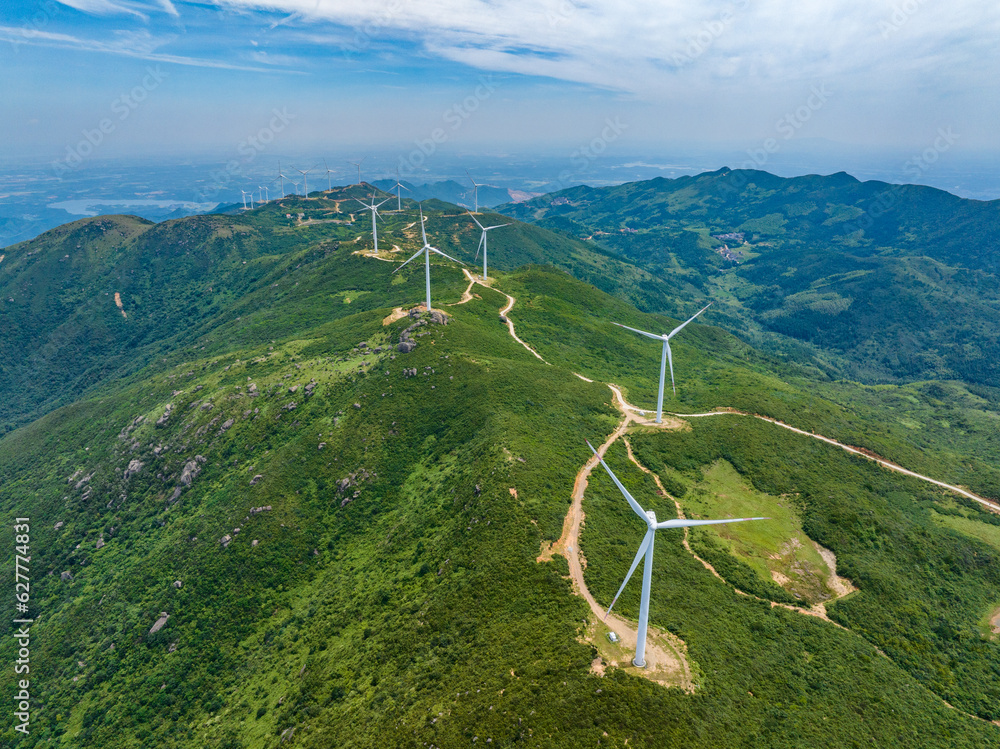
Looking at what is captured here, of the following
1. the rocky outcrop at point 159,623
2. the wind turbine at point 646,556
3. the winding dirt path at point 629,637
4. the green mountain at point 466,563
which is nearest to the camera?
the wind turbine at point 646,556

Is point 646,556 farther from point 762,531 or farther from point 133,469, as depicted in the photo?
point 133,469

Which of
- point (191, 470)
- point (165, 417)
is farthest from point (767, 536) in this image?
point (165, 417)

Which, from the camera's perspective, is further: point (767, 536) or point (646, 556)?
point (767, 536)

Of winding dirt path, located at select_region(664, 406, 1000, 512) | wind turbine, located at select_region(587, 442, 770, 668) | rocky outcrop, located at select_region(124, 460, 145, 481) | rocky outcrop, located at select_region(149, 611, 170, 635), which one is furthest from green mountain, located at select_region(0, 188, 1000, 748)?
wind turbine, located at select_region(587, 442, 770, 668)

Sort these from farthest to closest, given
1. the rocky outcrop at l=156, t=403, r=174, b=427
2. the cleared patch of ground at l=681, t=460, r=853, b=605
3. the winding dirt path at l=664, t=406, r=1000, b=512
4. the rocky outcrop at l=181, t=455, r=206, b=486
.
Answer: the rocky outcrop at l=156, t=403, r=174, b=427 < the rocky outcrop at l=181, t=455, r=206, b=486 < the winding dirt path at l=664, t=406, r=1000, b=512 < the cleared patch of ground at l=681, t=460, r=853, b=605

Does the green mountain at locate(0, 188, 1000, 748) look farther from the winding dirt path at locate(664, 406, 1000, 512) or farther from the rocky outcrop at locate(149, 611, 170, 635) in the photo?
the winding dirt path at locate(664, 406, 1000, 512)

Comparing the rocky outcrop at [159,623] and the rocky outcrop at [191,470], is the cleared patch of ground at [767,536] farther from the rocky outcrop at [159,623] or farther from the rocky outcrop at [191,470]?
the rocky outcrop at [191,470]

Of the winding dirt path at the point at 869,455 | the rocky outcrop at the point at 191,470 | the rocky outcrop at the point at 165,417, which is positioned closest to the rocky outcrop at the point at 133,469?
the rocky outcrop at the point at 165,417

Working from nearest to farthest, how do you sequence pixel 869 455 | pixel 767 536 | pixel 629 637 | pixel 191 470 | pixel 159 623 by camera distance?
pixel 629 637 < pixel 767 536 < pixel 159 623 < pixel 869 455 < pixel 191 470
